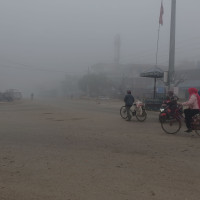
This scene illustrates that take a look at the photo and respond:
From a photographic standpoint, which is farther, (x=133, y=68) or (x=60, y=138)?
(x=133, y=68)

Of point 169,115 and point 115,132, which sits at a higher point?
point 169,115

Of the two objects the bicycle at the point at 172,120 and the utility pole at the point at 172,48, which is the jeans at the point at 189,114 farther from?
the utility pole at the point at 172,48

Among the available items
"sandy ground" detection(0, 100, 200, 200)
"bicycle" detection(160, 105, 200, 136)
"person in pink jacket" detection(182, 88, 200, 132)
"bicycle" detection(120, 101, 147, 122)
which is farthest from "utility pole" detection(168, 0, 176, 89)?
"sandy ground" detection(0, 100, 200, 200)

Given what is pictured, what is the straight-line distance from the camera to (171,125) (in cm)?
833

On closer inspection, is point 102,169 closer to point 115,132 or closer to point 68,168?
point 68,168

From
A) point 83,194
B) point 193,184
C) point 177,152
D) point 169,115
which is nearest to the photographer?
point 83,194

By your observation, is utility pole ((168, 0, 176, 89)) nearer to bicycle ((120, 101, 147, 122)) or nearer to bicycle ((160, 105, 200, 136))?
bicycle ((120, 101, 147, 122))

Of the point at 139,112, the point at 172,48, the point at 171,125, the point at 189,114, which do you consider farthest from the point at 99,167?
the point at 172,48

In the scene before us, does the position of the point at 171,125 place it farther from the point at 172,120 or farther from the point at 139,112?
the point at 139,112

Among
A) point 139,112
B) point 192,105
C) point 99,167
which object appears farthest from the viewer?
point 139,112

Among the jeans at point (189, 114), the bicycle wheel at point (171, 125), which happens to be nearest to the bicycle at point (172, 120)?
the bicycle wheel at point (171, 125)

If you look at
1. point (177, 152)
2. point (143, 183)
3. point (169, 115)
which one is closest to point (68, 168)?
point (143, 183)

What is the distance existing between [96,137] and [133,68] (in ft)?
256

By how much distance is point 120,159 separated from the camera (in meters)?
5.27
